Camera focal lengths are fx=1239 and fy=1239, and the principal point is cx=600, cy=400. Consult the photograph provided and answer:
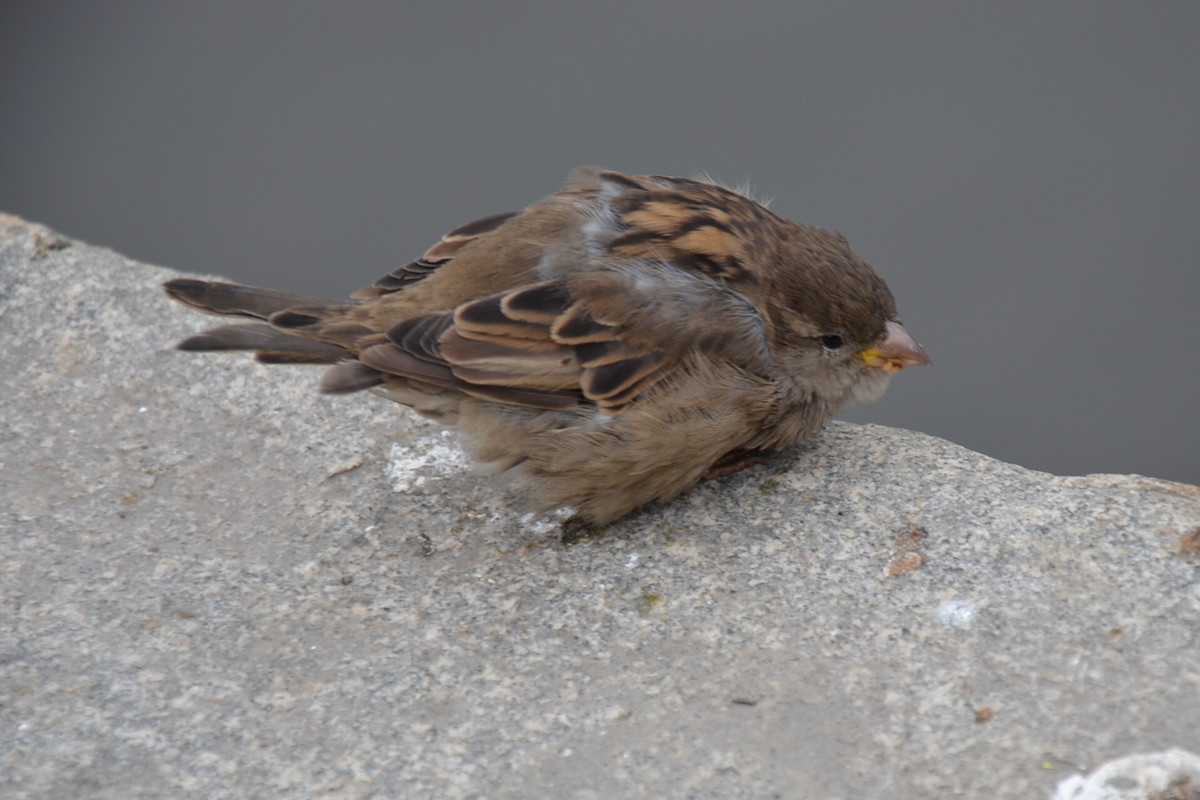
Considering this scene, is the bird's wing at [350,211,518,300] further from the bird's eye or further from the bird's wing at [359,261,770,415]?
the bird's eye

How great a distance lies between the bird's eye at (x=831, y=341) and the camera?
368 cm

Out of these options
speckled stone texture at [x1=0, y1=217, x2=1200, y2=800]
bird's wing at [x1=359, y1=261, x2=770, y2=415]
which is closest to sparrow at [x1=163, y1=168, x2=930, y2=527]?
bird's wing at [x1=359, y1=261, x2=770, y2=415]

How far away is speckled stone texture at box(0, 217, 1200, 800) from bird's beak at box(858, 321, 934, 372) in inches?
8.9

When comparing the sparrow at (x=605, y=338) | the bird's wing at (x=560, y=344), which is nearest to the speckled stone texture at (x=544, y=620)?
the sparrow at (x=605, y=338)

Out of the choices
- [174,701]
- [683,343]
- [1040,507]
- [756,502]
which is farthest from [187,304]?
[1040,507]

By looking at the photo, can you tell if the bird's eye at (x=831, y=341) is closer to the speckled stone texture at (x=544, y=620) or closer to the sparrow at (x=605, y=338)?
the sparrow at (x=605, y=338)

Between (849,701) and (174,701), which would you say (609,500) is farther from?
(174,701)

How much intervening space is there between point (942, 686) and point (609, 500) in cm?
105

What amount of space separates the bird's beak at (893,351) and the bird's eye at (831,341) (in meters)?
0.09

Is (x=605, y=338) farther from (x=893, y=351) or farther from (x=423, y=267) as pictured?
(x=893, y=351)

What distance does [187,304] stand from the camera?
348 cm

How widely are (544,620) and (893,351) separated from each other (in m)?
1.42

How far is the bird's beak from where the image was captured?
12.4ft

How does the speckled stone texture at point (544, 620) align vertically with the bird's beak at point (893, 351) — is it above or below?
below
